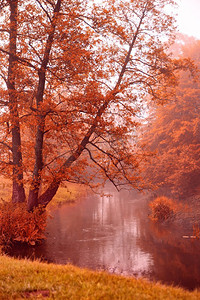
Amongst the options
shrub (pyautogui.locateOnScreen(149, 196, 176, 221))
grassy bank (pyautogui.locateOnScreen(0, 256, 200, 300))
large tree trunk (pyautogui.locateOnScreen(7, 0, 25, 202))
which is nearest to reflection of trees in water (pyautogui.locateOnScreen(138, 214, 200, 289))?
shrub (pyautogui.locateOnScreen(149, 196, 176, 221))

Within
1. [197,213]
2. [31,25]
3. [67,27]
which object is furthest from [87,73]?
[197,213]

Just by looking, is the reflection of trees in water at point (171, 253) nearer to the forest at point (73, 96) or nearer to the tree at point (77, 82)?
the forest at point (73, 96)

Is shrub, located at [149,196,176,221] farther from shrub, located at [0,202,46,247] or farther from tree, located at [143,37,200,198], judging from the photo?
shrub, located at [0,202,46,247]

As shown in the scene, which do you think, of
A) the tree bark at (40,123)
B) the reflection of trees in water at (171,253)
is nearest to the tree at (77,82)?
the tree bark at (40,123)

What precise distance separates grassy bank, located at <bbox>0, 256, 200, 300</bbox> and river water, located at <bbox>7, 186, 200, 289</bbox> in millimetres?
3615

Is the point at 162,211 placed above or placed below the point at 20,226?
above

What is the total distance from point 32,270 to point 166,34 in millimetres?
12185

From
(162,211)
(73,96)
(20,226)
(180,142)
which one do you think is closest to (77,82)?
(73,96)

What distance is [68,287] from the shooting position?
5.97m

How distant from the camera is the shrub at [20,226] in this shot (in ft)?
42.7

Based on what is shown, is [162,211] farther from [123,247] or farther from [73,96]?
[73,96]

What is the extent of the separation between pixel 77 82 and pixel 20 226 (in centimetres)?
661

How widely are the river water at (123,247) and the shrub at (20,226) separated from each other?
486 mm

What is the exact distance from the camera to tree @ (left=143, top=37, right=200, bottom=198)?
74.9 feet
